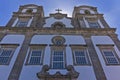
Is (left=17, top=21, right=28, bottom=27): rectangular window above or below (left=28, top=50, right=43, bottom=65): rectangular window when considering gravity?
above

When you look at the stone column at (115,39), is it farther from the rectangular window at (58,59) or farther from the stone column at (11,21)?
the stone column at (11,21)

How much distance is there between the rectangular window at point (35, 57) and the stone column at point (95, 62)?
4.32 m

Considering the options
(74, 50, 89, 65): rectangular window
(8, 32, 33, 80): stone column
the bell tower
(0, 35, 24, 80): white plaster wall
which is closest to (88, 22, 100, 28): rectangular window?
(74, 50, 89, 65): rectangular window

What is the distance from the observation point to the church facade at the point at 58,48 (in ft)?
43.3

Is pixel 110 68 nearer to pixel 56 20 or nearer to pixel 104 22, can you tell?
pixel 104 22

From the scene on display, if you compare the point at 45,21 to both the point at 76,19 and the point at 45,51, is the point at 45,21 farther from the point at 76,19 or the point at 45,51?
the point at 45,51

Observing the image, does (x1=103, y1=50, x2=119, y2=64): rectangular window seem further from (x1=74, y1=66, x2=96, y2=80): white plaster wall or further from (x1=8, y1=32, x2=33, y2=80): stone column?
(x1=8, y1=32, x2=33, y2=80): stone column

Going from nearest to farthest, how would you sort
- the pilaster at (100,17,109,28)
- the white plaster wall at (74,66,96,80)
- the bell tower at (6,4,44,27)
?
the white plaster wall at (74,66,96,80) < the pilaster at (100,17,109,28) < the bell tower at (6,4,44,27)

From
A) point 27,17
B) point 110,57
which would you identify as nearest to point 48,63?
point 110,57

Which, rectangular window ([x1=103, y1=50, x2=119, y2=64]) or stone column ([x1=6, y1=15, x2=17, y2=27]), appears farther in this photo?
stone column ([x1=6, y1=15, x2=17, y2=27])

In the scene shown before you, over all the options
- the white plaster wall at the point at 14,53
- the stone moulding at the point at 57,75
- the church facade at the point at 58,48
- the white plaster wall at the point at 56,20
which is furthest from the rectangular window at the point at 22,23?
the stone moulding at the point at 57,75

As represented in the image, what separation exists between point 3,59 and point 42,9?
11087 millimetres

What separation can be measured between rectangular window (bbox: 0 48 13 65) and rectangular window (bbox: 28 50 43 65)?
1.76 meters

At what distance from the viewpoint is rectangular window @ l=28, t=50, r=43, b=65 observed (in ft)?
47.2
